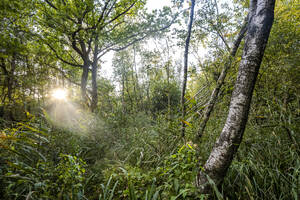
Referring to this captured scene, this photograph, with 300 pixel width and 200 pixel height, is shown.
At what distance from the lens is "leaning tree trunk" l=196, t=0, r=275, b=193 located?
1.26 metres

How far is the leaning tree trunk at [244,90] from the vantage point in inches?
49.8

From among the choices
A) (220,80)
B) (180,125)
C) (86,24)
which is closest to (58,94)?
(86,24)

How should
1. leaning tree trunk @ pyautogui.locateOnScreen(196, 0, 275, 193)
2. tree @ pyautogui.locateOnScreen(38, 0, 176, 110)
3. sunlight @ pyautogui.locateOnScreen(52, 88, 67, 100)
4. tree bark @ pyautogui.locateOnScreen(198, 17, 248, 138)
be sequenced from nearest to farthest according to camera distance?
leaning tree trunk @ pyautogui.locateOnScreen(196, 0, 275, 193), tree bark @ pyautogui.locateOnScreen(198, 17, 248, 138), sunlight @ pyautogui.locateOnScreen(52, 88, 67, 100), tree @ pyautogui.locateOnScreen(38, 0, 176, 110)

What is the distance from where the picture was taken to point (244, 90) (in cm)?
130

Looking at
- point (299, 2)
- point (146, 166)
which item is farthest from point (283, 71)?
point (299, 2)

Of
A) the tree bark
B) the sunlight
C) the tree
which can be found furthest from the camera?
the tree

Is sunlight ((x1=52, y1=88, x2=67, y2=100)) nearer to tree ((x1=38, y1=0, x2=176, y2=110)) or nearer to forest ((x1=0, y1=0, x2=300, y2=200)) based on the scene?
forest ((x1=0, y1=0, x2=300, y2=200))

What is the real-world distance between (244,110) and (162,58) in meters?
6.40

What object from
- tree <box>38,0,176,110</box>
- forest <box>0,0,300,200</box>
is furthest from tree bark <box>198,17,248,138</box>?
tree <box>38,0,176,110</box>

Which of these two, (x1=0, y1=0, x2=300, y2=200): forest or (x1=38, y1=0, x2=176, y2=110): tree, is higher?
(x1=38, y1=0, x2=176, y2=110): tree

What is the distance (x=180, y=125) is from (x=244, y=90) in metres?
1.46

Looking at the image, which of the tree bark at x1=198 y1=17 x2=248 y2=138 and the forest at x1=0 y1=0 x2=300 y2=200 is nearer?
the forest at x1=0 y1=0 x2=300 y2=200

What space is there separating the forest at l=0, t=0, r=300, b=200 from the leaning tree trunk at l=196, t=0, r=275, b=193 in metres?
0.01

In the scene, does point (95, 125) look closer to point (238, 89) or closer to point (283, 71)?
point (238, 89)
